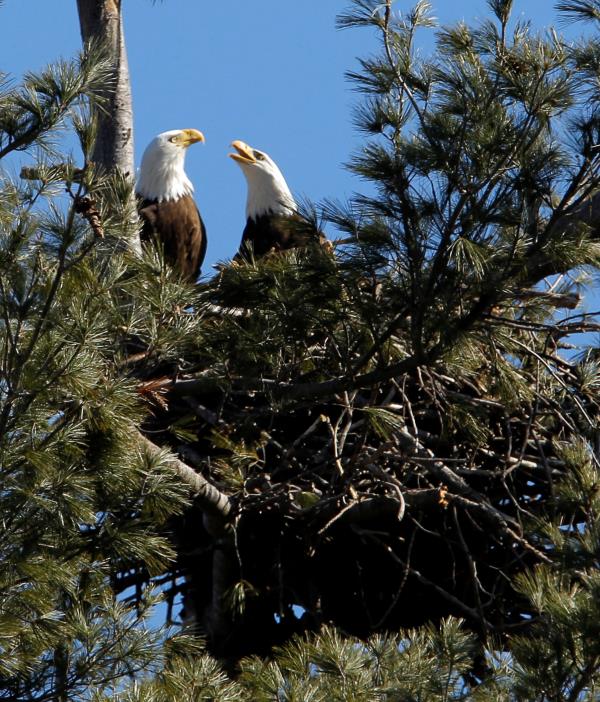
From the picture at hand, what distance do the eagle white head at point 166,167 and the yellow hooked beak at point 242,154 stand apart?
22cm

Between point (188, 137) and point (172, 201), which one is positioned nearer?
point (172, 201)

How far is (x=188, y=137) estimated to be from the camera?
8445 mm

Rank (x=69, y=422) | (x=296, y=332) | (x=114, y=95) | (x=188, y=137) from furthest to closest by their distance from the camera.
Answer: (x=188, y=137), (x=114, y=95), (x=296, y=332), (x=69, y=422)

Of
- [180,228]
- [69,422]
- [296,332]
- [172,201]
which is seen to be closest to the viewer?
[69,422]

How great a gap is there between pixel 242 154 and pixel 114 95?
2684 millimetres

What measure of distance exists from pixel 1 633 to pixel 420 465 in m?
2.30

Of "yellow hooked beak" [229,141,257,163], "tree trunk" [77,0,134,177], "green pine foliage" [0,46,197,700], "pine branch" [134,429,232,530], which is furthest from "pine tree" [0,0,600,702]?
"yellow hooked beak" [229,141,257,163]

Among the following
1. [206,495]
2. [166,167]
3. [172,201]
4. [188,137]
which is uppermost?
[188,137]

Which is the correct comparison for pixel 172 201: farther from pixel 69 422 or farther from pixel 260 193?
pixel 69 422

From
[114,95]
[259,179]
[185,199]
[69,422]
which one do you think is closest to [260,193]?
[259,179]

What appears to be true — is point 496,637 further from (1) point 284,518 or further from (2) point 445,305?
(2) point 445,305

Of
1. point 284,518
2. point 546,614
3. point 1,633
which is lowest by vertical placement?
point 546,614

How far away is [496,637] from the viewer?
5.57m

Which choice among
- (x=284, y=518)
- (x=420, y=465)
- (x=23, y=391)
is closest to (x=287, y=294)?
(x=23, y=391)
